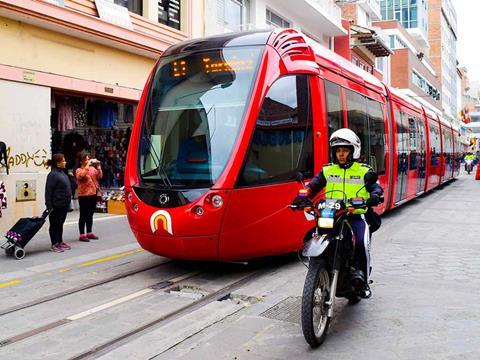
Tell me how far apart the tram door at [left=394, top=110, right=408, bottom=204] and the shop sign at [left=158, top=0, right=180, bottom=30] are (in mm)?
6964

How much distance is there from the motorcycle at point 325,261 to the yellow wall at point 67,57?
318 inches

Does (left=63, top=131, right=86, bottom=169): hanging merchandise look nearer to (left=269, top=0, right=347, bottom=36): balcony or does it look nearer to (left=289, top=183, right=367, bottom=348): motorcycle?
(left=269, top=0, right=347, bottom=36): balcony

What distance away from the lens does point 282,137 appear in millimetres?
6883

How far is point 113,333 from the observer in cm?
471

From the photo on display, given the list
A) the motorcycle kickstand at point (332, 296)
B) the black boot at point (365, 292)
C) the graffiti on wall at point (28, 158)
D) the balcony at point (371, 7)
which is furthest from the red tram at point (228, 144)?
the balcony at point (371, 7)

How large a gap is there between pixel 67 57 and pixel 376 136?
694cm

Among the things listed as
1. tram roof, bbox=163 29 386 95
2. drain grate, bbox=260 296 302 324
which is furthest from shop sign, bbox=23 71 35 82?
drain grate, bbox=260 296 302 324

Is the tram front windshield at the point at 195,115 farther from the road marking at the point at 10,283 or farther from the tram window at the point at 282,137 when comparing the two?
the road marking at the point at 10,283

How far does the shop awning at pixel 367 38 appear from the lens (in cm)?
2845

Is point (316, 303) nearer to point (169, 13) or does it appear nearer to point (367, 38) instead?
point (169, 13)

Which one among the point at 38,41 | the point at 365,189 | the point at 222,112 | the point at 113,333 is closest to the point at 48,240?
the point at 38,41

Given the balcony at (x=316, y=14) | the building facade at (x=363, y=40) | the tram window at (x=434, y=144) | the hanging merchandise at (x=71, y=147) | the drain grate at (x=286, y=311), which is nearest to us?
the drain grate at (x=286, y=311)

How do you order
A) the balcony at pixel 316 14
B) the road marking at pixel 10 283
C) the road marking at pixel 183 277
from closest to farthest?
the road marking at pixel 10 283 < the road marking at pixel 183 277 < the balcony at pixel 316 14

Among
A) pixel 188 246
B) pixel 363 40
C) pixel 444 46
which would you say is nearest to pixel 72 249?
pixel 188 246
